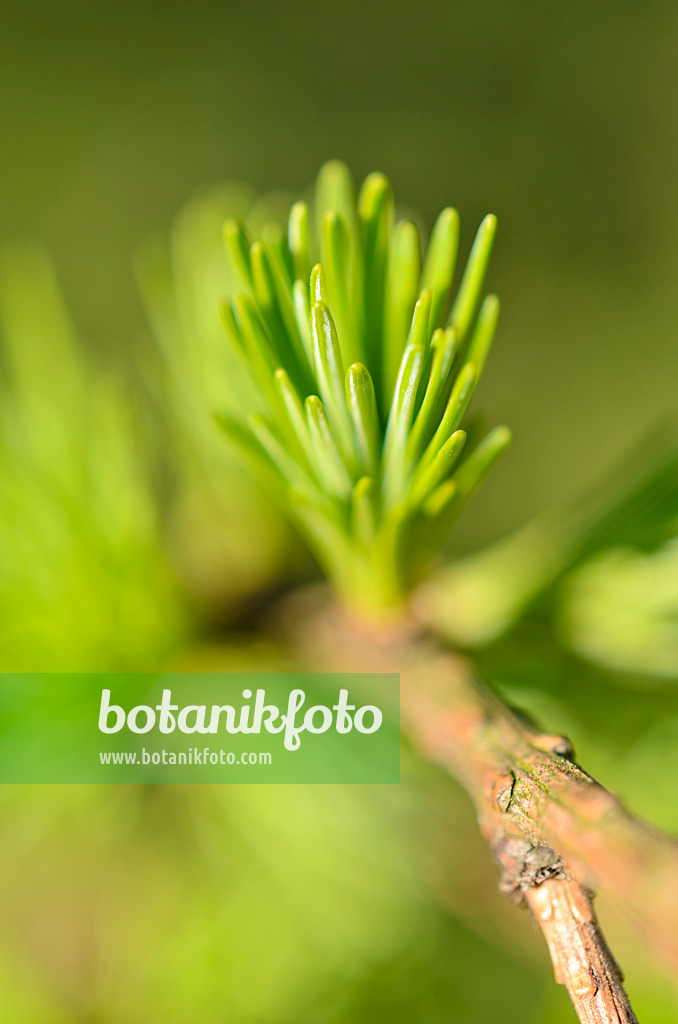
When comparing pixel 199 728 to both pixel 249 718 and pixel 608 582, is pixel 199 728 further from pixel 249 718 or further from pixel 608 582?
pixel 608 582

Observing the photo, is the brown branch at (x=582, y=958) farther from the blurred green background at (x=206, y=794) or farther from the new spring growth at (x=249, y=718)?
the new spring growth at (x=249, y=718)

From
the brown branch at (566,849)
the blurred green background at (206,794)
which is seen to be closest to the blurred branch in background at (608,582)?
the blurred green background at (206,794)

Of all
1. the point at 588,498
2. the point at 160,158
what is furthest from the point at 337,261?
the point at 160,158

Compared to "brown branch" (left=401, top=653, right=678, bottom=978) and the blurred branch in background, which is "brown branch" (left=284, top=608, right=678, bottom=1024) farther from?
the blurred branch in background

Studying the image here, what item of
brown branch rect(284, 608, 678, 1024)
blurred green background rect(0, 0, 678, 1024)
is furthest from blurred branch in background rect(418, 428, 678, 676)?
brown branch rect(284, 608, 678, 1024)

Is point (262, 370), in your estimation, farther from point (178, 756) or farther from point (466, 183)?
point (466, 183)
